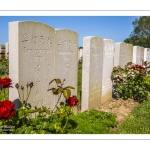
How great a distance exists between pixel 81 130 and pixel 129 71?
326 cm

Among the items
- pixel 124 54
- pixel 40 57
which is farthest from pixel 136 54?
pixel 40 57

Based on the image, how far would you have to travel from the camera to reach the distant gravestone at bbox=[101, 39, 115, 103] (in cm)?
630

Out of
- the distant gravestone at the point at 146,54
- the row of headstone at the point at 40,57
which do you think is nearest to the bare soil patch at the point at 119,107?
the row of headstone at the point at 40,57

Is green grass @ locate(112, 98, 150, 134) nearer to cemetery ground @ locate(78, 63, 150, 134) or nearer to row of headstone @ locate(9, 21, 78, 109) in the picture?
cemetery ground @ locate(78, 63, 150, 134)

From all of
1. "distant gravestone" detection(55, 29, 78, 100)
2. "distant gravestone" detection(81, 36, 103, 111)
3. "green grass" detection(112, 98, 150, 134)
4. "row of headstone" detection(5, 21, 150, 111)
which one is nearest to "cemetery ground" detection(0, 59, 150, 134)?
"green grass" detection(112, 98, 150, 134)

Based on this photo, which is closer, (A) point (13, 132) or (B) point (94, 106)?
(A) point (13, 132)

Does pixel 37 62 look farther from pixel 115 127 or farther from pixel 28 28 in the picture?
pixel 115 127

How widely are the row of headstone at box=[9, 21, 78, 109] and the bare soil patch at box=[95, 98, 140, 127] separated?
3.69 feet

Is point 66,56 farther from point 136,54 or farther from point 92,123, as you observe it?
point 136,54

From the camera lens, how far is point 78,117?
15.5ft

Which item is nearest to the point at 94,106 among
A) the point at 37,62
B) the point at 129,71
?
the point at 129,71

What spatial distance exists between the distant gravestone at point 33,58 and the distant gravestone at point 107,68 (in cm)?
210

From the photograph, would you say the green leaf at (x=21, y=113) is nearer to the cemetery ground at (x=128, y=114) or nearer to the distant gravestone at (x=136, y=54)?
the cemetery ground at (x=128, y=114)
